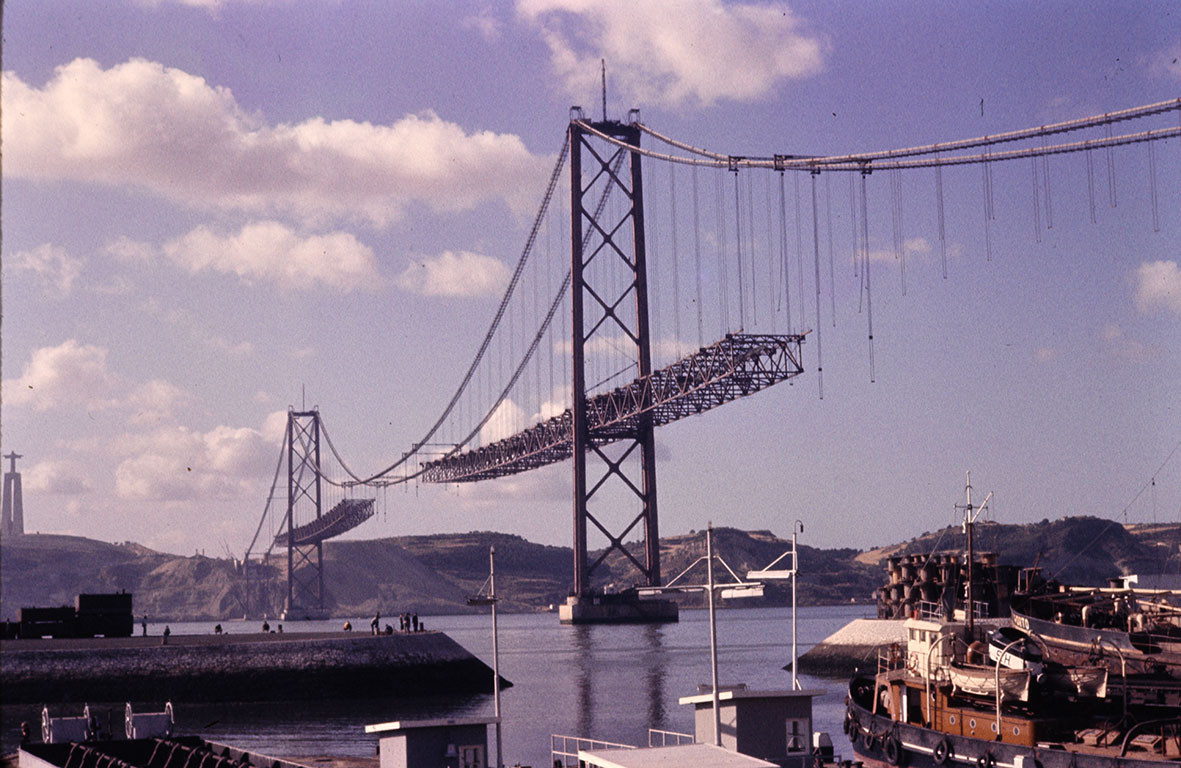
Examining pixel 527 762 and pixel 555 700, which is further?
pixel 555 700

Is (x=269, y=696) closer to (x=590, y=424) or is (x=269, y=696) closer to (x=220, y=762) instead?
(x=220, y=762)

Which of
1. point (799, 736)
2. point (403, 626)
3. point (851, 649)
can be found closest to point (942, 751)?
point (799, 736)

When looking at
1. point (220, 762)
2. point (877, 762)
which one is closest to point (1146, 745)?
point (877, 762)

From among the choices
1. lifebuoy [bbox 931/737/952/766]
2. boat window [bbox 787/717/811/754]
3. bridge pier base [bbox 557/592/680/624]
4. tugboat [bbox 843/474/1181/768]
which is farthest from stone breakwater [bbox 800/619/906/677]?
bridge pier base [bbox 557/592/680/624]

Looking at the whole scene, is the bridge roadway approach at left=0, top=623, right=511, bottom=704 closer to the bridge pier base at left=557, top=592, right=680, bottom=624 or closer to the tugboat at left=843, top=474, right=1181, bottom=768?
the tugboat at left=843, top=474, right=1181, bottom=768

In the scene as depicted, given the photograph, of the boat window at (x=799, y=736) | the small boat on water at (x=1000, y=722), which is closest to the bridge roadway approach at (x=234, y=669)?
the small boat on water at (x=1000, y=722)

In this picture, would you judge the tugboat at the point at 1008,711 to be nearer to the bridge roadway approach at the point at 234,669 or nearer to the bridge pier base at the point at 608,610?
the bridge roadway approach at the point at 234,669

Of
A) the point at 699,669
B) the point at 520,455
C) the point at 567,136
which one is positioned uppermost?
the point at 567,136
